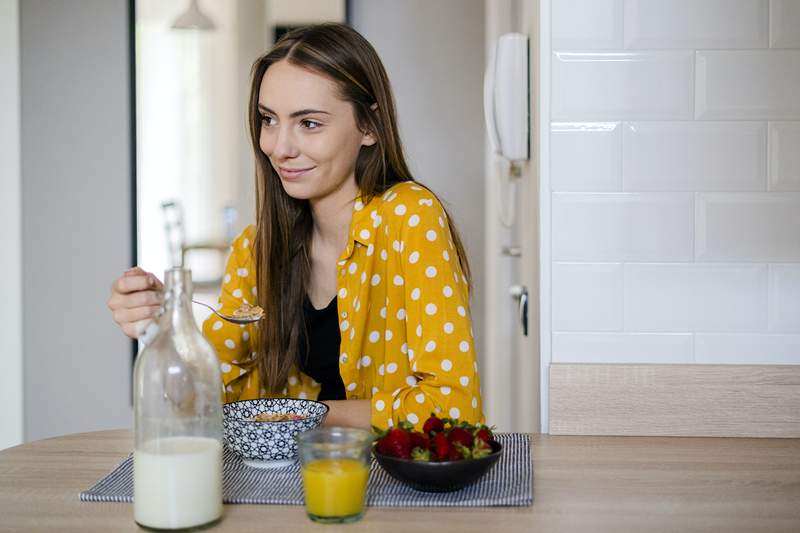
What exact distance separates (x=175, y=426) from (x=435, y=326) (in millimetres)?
576

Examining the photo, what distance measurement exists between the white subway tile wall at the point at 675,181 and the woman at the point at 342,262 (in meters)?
0.23

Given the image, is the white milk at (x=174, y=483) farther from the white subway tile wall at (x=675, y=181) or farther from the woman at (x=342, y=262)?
the white subway tile wall at (x=675, y=181)

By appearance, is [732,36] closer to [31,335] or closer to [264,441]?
[264,441]

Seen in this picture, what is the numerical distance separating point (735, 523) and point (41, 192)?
2965 mm

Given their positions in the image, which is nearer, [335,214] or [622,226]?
[622,226]

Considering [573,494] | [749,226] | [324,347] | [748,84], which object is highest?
[748,84]

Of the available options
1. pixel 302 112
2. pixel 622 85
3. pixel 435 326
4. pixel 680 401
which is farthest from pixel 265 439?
pixel 622 85

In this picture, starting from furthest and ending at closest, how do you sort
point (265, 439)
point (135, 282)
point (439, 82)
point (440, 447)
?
point (439, 82), point (135, 282), point (265, 439), point (440, 447)

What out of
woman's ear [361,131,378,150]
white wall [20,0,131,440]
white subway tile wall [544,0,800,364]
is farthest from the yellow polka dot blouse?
white wall [20,0,131,440]

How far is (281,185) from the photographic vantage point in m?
1.73

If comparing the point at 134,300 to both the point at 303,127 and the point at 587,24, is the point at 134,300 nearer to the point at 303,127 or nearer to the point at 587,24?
the point at 303,127

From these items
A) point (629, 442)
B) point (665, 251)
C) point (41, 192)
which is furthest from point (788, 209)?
point (41, 192)

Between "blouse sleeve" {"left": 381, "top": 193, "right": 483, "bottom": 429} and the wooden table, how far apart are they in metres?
0.14

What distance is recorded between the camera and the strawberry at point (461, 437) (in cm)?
109
